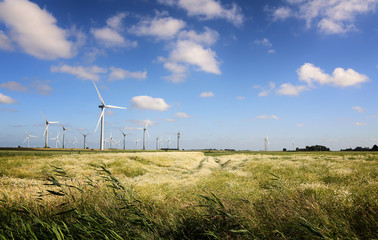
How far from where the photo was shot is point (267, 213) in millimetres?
5184

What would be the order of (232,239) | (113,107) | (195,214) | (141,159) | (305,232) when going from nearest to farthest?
(305,232), (232,239), (195,214), (141,159), (113,107)

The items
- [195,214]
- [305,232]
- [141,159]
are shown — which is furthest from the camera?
[141,159]

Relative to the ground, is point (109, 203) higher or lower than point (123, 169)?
higher

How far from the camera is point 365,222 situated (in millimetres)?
4414

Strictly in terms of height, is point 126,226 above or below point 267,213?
below

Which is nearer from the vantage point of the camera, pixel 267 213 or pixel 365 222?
pixel 365 222

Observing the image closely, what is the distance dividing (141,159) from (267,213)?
114 ft

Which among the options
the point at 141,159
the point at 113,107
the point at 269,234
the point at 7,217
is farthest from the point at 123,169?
the point at 113,107

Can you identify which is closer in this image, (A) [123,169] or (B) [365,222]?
(B) [365,222]

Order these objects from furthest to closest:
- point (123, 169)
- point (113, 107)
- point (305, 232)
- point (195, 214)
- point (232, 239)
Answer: point (113, 107) → point (123, 169) → point (195, 214) → point (232, 239) → point (305, 232)

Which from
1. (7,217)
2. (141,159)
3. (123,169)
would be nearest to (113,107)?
(141,159)

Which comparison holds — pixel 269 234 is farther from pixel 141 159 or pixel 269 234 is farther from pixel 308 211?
pixel 141 159

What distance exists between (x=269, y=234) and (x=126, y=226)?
3.25 metres

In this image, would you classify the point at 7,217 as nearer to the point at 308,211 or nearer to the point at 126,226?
the point at 126,226
